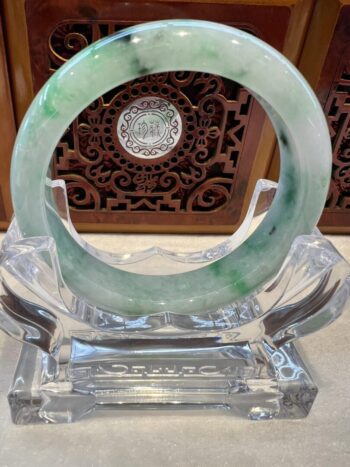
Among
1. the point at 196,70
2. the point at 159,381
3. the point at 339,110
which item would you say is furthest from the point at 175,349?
the point at 339,110

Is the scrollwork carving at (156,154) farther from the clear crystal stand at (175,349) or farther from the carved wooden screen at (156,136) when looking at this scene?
the clear crystal stand at (175,349)

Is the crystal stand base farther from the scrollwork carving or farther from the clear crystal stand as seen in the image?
the scrollwork carving

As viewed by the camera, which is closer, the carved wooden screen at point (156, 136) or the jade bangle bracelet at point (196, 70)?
the jade bangle bracelet at point (196, 70)

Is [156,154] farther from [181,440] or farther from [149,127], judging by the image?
[181,440]

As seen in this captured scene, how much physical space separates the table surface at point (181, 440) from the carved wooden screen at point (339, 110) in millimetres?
413

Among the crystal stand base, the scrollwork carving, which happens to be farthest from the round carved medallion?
the crystal stand base

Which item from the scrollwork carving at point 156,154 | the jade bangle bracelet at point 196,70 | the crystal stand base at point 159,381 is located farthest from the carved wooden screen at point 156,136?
the crystal stand base at point 159,381

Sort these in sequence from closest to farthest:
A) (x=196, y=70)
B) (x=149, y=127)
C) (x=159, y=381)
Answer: (x=196, y=70), (x=159, y=381), (x=149, y=127)

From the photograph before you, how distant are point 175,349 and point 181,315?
5 centimetres

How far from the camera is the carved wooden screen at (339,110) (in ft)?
2.35

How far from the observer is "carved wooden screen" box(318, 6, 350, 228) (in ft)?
2.35

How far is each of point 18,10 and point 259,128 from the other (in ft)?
1.28

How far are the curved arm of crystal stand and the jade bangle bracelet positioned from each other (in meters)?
0.02

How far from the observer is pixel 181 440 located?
0.52m
